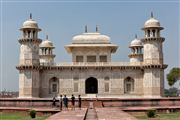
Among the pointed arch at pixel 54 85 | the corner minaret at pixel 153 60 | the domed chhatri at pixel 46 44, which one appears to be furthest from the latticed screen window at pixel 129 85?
the domed chhatri at pixel 46 44

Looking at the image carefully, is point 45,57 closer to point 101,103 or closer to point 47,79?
point 47,79

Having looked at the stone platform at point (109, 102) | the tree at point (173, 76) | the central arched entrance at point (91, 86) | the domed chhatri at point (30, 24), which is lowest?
the stone platform at point (109, 102)

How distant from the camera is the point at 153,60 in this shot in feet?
119

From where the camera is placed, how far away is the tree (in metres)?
54.9

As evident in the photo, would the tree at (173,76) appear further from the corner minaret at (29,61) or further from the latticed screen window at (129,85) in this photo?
the corner minaret at (29,61)

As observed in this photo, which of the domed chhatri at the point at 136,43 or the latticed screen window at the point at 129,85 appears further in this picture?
the domed chhatri at the point at 136,43

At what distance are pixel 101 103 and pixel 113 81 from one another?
505 inches

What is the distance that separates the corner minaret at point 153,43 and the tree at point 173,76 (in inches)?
755

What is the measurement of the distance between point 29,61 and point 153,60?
465 inches

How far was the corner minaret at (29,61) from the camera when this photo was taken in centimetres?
3584

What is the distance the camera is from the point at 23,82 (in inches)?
1411

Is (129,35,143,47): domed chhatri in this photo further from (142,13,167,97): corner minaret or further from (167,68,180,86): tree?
(167,68,180,86): tree

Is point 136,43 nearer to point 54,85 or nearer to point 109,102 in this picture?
point 54,85

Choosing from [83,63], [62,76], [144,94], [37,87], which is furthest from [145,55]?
[37,87]
